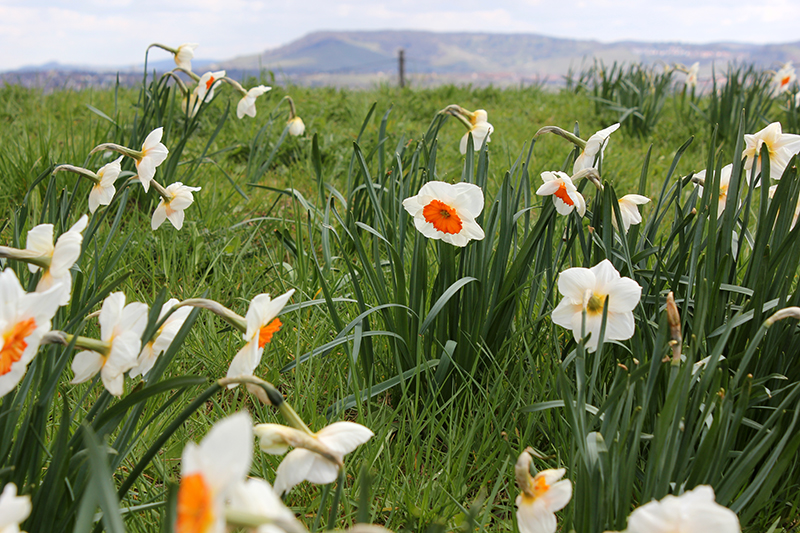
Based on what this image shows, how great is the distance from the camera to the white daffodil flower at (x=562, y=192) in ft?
4.20

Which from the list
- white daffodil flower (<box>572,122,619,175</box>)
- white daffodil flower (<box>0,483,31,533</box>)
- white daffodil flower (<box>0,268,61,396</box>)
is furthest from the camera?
white daffodil flower (<box>572,122,619,175</box>)

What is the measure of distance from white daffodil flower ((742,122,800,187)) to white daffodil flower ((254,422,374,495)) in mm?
1265

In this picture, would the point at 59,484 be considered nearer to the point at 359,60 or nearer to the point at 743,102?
the point at 743,102

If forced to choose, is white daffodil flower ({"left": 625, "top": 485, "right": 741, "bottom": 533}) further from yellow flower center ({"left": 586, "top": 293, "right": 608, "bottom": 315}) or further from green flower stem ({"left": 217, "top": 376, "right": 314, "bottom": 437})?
yellow flower center ({"left": 586, "top": 293, "right": 608, "bottom": 315})

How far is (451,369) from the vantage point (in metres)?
1.59

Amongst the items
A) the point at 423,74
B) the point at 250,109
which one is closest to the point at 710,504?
the point at 250,109

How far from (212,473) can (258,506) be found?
0.05m

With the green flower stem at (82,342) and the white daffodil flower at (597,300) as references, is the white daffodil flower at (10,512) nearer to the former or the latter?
the green flower stem at (82,342)

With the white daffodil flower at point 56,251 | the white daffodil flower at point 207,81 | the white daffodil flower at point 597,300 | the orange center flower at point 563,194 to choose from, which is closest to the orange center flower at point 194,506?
the white daffodil flower at point 56,251

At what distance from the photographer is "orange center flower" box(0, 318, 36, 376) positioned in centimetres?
73

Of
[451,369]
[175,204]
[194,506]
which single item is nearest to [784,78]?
[451,369]

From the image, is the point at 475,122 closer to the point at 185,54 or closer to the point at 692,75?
the point at 185,54

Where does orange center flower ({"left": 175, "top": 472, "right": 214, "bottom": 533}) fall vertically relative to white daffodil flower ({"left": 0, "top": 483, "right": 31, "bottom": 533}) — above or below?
above

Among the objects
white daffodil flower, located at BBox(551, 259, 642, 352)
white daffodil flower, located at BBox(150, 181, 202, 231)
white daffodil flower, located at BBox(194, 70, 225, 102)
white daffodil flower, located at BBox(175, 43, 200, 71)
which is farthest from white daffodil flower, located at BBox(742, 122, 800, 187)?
white daffodil flower, located at BBox(175, 43, 200, 71)
